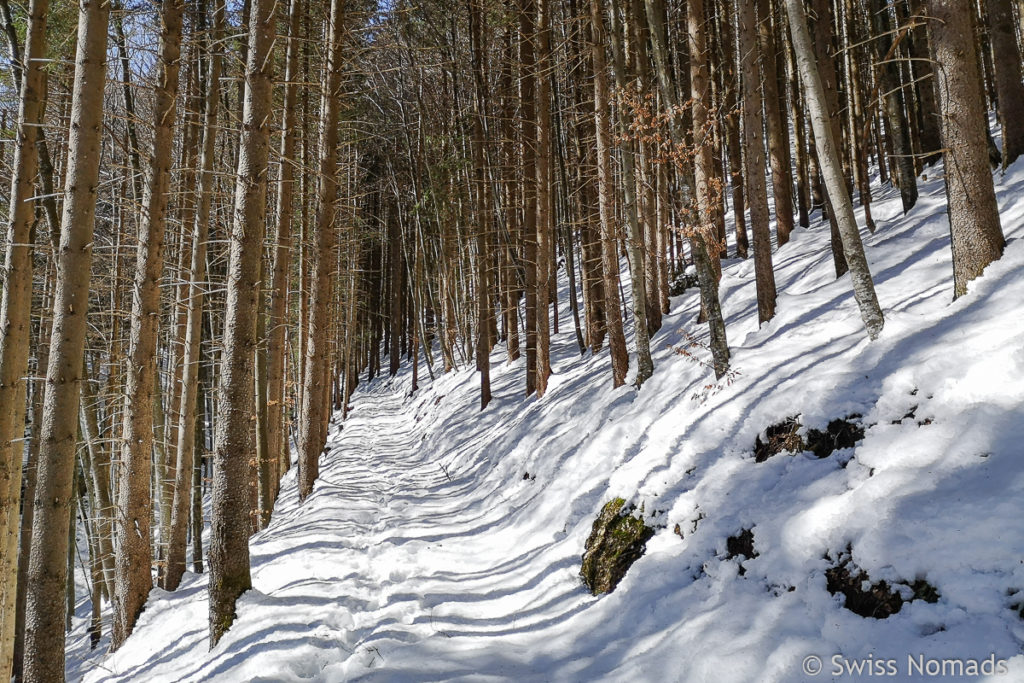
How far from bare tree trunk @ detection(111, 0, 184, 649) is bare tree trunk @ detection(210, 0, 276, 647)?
1.70m

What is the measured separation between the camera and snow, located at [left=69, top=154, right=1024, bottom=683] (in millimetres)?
3160

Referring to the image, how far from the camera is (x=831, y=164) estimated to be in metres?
5.79

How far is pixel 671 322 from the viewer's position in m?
11.5

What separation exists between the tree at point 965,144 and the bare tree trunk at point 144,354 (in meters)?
7.58

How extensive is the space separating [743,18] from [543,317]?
584cm

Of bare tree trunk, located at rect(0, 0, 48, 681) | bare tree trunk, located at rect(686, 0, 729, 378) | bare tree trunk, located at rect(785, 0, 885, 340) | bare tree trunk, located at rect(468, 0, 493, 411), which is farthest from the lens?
bare tree trunk, located at rect(468, 0, 493, 411)

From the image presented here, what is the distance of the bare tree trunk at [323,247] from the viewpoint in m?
9.56

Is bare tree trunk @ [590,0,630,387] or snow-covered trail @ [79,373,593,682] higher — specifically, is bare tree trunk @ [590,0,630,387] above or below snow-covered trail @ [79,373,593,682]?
above

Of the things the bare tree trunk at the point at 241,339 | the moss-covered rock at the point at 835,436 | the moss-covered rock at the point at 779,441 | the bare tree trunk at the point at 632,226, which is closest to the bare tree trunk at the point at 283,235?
the bare tree trunk at the point at 241,339

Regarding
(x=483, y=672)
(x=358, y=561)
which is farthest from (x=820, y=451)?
(x=358, y=561)

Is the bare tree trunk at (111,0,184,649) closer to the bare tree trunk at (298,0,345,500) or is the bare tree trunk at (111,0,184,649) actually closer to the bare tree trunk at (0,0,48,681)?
the bare tree trunk at (0,0,48,681)

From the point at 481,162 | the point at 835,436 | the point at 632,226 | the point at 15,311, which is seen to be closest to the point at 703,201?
the point at 632,226

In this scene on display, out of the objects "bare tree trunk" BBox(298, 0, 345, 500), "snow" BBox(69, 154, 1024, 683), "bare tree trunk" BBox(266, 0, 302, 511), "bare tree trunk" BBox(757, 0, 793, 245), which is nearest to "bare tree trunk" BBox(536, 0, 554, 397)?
"snow" BBox(69, 154, 1024, 683)

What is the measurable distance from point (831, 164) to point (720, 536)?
377 centimetres
